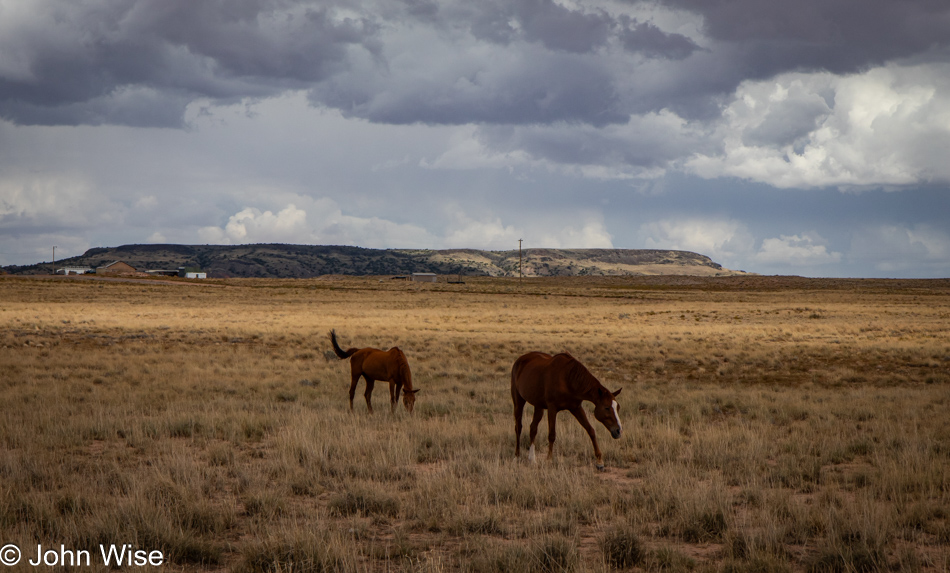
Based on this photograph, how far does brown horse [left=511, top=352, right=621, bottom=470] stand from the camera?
848 cm

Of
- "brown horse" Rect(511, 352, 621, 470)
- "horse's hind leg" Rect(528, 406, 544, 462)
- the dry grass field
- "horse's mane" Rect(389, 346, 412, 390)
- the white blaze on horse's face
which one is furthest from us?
"horse's mane" Rect(389, 346, 412, 390)

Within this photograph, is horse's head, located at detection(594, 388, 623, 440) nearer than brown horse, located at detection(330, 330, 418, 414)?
Yes

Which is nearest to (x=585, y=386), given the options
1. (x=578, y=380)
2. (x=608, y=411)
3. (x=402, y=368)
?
(x=578, y=380)

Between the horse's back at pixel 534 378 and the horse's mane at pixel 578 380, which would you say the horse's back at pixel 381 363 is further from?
the horse's mane at pixel 578 380

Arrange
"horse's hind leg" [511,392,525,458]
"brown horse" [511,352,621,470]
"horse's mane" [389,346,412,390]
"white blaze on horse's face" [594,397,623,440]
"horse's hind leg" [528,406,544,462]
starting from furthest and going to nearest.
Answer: "horse's mane" [389,346,412,390], "horse's hind leg" [511,392,525,458], "horse's hind leg" [528,406,544,462], "brown horse" [511,352,621,470], "white blaze on horse's face" [594,397,623,440]

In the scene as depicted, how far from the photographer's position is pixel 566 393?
8562 mm

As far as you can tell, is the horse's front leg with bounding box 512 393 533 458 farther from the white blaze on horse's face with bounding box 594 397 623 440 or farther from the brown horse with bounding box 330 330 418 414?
the brown horse with bounding box 330 330 418 414

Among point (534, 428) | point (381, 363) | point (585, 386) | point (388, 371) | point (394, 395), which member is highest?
point (585, 386)

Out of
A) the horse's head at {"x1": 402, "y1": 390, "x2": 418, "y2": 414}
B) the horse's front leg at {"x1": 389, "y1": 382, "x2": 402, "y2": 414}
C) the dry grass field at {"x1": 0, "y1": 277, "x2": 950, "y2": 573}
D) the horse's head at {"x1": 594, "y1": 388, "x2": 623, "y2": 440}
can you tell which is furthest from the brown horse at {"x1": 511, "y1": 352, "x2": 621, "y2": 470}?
the horse's front leg at {"x1": 389, "y1": 382, "x2": 402, "y2": 414}

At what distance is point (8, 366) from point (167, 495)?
15.5 metres

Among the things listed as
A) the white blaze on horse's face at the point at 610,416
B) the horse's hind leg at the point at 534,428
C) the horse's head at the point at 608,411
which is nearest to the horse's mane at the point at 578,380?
the horse's head at the point at 608,411

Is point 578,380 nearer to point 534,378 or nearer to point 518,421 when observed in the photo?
point 534,378

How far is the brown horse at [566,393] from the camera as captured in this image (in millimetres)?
8477

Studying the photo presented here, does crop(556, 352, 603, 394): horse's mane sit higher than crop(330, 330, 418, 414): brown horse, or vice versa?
crop(556, 352, 603, 394): horse's mane
